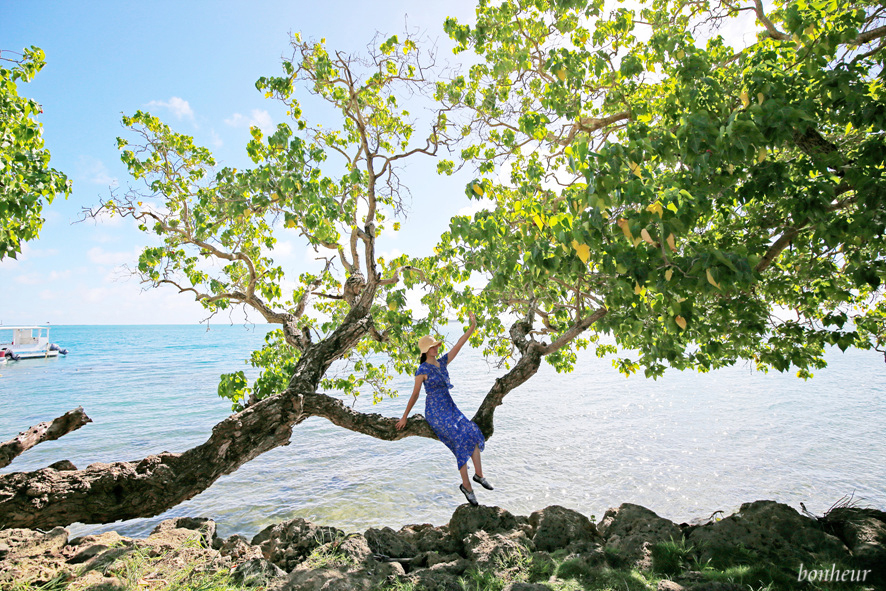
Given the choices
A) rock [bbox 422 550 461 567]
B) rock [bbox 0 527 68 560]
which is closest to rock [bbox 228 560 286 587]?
rock [bbox 422 550 461 567]

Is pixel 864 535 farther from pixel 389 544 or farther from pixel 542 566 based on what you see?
pixel 389 544

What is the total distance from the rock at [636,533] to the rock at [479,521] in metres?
1.17

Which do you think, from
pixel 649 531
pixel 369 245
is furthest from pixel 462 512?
pixel 369 245

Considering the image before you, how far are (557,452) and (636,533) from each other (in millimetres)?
7805

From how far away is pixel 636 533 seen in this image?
16.3 feet

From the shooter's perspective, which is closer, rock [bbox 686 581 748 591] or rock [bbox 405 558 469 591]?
rock [bbox 686 581 748 591]

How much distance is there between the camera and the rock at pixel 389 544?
520cm

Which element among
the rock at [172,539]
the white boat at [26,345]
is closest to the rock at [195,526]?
the rock at [172,539]

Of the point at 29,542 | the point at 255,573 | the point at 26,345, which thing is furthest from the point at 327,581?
the point at 26,345

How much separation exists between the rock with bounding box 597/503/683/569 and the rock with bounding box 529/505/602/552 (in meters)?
0.22

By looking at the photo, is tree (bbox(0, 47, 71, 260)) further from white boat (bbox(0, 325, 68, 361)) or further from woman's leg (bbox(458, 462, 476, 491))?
white boat (bbox(0, 325, 68, 361))

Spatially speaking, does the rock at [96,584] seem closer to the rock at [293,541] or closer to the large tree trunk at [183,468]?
the large tree trunk at [183,468]

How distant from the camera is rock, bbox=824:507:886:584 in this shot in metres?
3.83

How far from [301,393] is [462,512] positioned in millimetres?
2445
